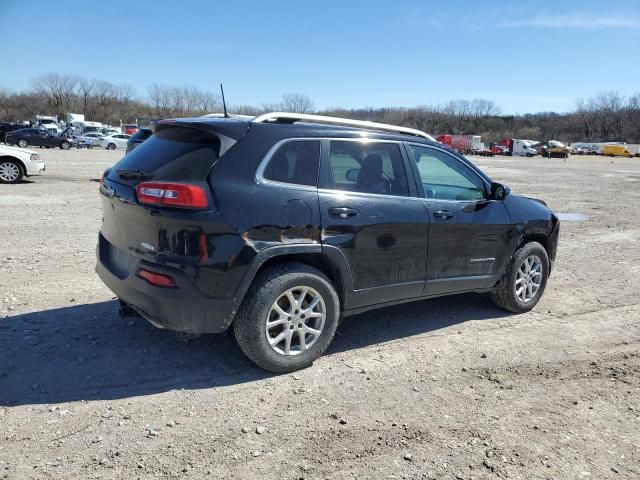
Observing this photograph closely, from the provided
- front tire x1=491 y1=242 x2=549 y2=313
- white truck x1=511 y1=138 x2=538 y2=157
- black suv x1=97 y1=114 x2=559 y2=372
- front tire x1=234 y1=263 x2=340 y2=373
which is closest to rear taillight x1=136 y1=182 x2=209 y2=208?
black suv x1=97 y1=114 x2=559 y2=372

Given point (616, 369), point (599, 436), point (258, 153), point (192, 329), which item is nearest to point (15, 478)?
point (192, 329)

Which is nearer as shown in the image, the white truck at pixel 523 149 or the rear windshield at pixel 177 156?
the rear windshield at pixel 177 156

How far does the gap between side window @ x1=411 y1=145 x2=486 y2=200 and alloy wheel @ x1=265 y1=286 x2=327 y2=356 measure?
4.91 ft

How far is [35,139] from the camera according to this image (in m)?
43.8

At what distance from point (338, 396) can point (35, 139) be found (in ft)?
156

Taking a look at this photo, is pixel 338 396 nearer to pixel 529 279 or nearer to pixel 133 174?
pixel 133 174

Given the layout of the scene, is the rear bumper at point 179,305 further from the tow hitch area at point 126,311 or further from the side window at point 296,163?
the side window at point 296,163

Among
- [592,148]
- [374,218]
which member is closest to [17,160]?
[374,218]

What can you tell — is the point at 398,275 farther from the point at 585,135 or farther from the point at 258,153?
the point at 585,135

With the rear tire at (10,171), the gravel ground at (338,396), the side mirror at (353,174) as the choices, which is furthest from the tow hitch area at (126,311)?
the rear tire at (10,171)

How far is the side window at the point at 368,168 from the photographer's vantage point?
4.14 m

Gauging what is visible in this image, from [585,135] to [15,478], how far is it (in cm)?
15521

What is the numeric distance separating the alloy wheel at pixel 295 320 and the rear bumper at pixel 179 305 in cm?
36

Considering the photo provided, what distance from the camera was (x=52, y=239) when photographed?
7.99 metres
